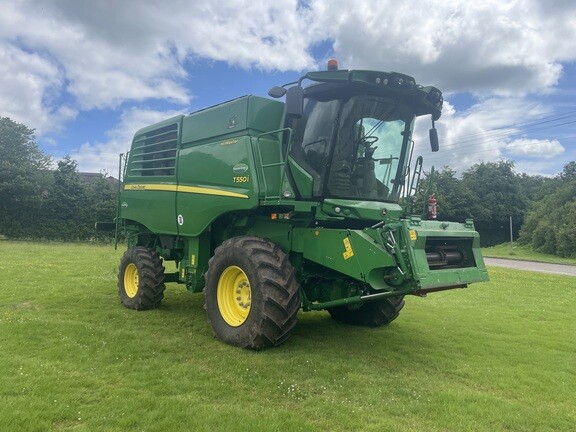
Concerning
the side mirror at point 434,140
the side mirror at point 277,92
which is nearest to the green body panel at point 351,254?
the side mirror at point 277,92

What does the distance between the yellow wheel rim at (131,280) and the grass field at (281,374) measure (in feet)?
1.57

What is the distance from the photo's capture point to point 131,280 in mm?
9312

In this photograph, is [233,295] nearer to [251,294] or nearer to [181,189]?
[251,294]

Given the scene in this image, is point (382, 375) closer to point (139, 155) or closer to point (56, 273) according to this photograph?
point (139, 155)

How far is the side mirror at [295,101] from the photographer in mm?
5704

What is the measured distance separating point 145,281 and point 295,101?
477cm

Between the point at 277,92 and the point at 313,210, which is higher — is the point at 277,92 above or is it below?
above

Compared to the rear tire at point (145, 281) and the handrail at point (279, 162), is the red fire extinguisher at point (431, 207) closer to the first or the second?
the handrail at point (279, 162)

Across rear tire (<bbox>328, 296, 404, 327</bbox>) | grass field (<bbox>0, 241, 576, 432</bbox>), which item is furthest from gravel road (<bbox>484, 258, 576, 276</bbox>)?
rear tire (<bbox>328, 296, 404, 327</bbox>)

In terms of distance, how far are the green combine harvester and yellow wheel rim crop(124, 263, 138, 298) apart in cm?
188

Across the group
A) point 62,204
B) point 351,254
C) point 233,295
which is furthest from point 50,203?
point 351,254

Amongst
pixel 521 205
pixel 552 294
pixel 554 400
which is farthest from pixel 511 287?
pixel 521 205

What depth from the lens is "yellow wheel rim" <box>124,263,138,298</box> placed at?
914 centimetres

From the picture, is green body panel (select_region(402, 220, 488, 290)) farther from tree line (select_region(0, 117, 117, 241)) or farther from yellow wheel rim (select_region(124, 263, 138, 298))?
tree line (select_region(0, 117, 117, 241))
